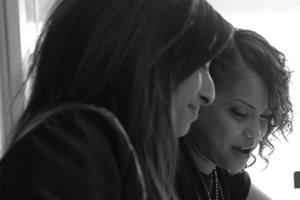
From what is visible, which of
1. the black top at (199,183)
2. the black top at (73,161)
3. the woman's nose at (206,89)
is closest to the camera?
the black top at (73,161)

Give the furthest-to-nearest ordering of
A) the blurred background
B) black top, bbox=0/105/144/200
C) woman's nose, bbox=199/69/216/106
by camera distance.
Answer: the blurred background
woman's nose, bbox=199/69/216/106
black top, bbox=0/105/144/200

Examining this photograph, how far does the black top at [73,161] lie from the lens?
48cm

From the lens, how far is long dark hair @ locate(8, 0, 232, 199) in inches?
22.7

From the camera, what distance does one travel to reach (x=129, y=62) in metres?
0.58

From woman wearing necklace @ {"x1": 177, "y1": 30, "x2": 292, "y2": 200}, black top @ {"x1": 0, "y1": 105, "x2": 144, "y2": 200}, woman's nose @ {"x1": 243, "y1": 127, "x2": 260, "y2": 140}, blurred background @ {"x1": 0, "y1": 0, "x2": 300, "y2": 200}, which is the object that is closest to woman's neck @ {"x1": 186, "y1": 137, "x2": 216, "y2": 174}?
woman wearing necklace @ {"x1": 177, "y1": 30, "x2": 292, "y2": 200}

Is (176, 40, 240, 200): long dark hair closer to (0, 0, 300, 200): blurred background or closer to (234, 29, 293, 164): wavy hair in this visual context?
(234, 29, 293, 164): wavy hair

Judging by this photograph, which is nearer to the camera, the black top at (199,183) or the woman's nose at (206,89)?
the woman's nose at (206,89)

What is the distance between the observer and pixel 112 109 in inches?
22.9

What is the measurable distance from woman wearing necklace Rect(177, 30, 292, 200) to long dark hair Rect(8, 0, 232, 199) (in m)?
0.58

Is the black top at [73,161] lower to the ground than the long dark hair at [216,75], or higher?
higher

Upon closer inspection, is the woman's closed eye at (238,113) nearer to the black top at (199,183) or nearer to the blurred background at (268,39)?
the black top at (199,183)

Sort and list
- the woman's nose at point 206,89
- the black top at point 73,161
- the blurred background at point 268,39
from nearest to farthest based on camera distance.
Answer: the black top at point 73,161
the woman's nose at point 206,89
the blurred background at point 268,39

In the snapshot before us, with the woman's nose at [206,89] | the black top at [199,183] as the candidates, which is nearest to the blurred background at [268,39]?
the black top at [199,183]

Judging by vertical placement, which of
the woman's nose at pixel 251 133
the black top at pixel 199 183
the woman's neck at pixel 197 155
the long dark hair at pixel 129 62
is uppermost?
the long dark hair at pixel 129 62
